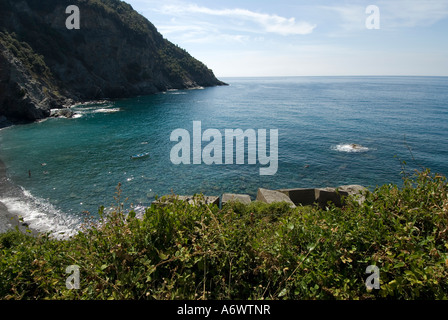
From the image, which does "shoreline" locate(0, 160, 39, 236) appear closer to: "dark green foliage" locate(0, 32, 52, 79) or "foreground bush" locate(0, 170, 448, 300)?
"foreground bush" locate(0, 170, 448, 300)

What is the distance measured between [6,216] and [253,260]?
25312 millimetres

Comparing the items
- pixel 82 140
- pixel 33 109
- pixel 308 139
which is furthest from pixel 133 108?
pixel 308 139

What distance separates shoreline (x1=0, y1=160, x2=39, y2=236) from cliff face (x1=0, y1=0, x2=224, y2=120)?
34.1 metres

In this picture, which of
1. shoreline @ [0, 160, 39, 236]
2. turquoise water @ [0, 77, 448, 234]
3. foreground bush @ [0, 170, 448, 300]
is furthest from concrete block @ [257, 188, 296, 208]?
shoreline @ [0, 160, 39, 236]

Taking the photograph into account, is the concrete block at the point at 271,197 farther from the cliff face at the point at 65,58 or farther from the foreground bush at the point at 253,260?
the cliff face at the point at 65,58

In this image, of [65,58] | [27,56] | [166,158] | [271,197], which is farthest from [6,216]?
[65,58]

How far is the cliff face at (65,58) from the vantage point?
180 ft

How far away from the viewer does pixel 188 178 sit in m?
28.5

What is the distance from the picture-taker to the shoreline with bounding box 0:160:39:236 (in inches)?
746

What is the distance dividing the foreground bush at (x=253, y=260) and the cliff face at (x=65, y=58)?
65.1 metres

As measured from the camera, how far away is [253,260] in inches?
162

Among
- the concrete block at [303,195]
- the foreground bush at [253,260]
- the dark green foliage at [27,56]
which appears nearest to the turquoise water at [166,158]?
the concrete block at [303,195]
